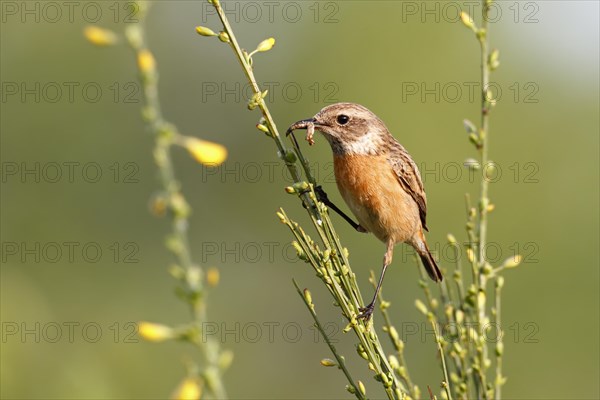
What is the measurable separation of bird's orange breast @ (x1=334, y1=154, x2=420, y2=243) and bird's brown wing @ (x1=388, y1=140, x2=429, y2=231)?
1.6 inches

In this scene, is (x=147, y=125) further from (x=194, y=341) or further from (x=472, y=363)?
(x=472, y=363)

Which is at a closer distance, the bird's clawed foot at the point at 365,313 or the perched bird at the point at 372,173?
the bird's clawed foot at the point at 365,313

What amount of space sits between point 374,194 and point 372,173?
0.13 m

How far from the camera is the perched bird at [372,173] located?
4.68 metres

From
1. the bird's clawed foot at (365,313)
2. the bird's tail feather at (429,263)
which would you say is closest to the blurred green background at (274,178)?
the bird's tail feather at (429,263)

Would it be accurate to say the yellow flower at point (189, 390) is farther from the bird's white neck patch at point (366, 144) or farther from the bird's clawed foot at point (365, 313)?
the bird's white neck patch at point (366, 144)

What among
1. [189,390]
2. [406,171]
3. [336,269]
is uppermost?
[189,390]

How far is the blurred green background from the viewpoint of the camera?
1237 cm

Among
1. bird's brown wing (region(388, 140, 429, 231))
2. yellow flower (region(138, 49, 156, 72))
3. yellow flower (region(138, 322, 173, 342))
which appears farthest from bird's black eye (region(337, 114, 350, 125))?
yellow flower (region(138, 322, 173, 342))

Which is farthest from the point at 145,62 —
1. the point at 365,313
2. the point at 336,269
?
the point at 365,313

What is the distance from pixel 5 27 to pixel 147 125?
706 inches

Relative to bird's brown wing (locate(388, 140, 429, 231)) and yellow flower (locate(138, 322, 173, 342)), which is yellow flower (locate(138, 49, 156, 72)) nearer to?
yellow flower (locate(138, 322, 173, 342))

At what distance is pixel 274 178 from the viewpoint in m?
17.5

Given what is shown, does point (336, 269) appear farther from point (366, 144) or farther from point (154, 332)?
point (366, 144)
